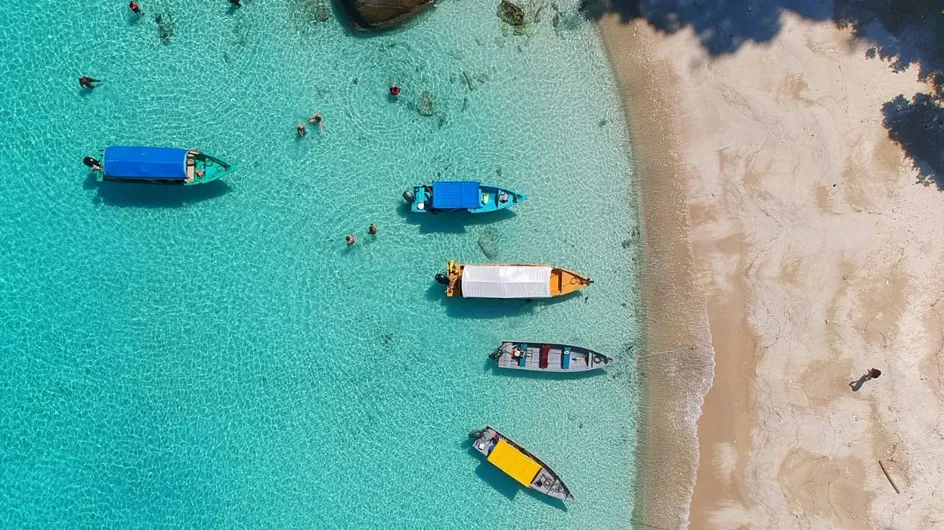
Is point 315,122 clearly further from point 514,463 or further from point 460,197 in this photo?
point 514,463

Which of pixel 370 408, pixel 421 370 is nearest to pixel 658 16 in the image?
pixel 421 370

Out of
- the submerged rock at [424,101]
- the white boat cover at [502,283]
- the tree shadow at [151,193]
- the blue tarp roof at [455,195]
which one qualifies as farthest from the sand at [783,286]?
the tree shadow at [151,193]

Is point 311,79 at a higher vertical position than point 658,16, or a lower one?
lower

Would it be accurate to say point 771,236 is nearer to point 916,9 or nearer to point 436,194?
point 916,9

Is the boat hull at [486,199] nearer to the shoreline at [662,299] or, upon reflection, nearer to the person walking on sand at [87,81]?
the shoreline at [662,299]

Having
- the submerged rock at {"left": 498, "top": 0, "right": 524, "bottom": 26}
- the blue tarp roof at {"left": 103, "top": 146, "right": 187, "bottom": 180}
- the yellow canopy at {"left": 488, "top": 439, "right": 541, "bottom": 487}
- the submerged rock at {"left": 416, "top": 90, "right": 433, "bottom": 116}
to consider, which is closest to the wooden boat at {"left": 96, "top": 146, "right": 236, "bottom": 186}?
the blue tarp roof at {"left": 103, "top": 146, "right": 187, "bottom": 180}

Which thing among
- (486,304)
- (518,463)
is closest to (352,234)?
(486,304)

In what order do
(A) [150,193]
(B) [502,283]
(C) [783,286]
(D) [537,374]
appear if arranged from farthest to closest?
1. (D) [537,374]
2. (C) [783,286]
3. (A) [150,193]
4. (B) [502,283]
